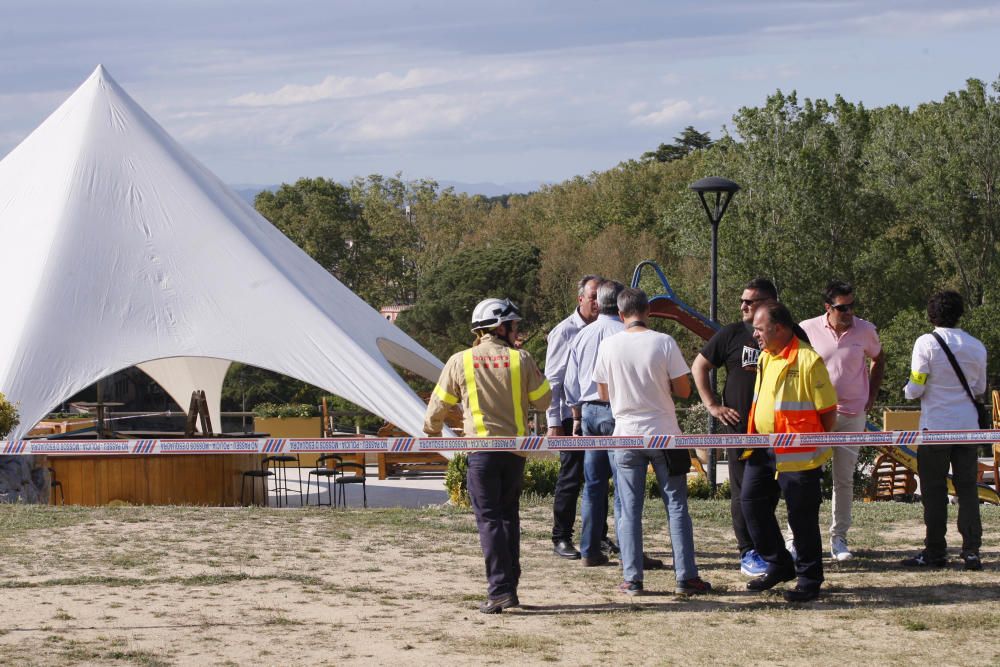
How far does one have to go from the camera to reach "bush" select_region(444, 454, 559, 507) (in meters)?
10.8

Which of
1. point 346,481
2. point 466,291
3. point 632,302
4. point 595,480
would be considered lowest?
point 346,481

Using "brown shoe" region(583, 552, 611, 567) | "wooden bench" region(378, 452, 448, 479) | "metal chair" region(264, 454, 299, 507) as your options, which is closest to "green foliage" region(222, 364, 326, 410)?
"metal chair" region(264, 454, 299, 507)

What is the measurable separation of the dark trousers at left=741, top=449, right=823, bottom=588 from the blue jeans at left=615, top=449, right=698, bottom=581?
0.32 m

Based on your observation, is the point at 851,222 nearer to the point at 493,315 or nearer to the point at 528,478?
the point at 528,478

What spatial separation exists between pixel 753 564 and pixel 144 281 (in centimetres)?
859

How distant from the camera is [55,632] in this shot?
5.63m

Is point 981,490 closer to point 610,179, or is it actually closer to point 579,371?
point 579,371

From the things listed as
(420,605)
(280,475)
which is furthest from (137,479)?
(280,475)

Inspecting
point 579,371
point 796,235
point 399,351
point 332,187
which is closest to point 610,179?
point 332,187

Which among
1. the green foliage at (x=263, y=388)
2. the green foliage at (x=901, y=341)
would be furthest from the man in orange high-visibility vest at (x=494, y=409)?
the green foliage at (x=263, y=388)

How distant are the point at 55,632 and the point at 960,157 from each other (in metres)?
31.8

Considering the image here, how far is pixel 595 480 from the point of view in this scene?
7.16m

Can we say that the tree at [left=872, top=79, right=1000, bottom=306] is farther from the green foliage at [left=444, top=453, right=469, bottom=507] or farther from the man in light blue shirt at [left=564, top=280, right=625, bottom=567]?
the man in light blue shirt at [left=564, top=280, right=625, bottom=567]

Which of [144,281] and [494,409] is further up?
[144,281]
